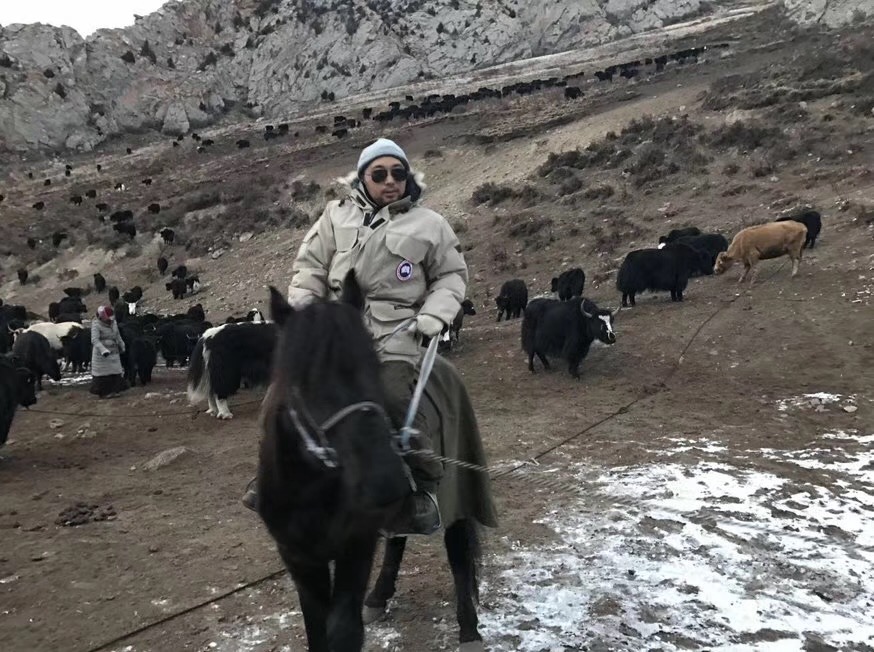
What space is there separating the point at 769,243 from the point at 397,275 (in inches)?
402

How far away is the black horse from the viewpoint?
2098 mm

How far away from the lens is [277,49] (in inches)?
2434

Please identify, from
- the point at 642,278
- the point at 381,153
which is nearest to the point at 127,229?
the point at 642,278

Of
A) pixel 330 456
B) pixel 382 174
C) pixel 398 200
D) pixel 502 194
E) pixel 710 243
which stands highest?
pixel 382 174

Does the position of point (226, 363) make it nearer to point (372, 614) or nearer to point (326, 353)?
point (372, 614)

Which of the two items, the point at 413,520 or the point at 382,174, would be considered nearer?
the point at 413,520

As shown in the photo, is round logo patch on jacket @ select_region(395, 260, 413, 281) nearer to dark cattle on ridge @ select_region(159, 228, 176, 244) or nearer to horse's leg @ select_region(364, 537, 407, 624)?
horse's leg @ select_region(364, 537, 407, 624)

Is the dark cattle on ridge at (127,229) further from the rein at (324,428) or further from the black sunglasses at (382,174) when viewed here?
the rein at (324,428)

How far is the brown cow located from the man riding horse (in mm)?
9873

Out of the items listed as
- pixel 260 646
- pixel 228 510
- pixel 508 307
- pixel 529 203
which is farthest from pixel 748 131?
pixel 260 646

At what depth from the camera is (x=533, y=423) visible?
7.56 m

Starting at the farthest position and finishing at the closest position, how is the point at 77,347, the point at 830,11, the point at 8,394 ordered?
1. the point at 830,11
2. the point at 77,347
3. the point at 8,394

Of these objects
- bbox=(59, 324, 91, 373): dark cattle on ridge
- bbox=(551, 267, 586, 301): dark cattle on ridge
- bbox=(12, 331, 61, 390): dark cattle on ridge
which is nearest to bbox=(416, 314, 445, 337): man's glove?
bbox=(551, 267, 586, 301): dark cattle on ridge

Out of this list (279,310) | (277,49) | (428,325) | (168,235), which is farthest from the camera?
(277,49)
